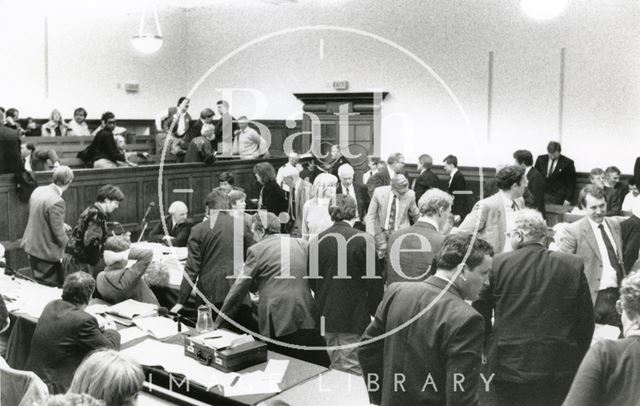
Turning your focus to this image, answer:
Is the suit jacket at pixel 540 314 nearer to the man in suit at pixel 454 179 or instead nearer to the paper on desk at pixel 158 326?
the paper on desk at pixel 158 326

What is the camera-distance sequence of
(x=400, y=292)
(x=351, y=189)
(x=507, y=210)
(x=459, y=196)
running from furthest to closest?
(x=459, y=196)
(x=351, y=189)
(x=507, y=210)
(x=400, y=292)

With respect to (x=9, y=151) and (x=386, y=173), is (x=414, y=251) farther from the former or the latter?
(x=9, y=151)

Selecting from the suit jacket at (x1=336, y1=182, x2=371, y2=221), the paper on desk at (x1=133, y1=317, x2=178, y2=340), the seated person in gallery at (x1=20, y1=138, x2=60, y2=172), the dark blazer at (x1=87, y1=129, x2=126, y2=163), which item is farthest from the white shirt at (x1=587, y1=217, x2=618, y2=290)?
the dark blazer at (x1=87, y1=129, x2=126, y2=163)

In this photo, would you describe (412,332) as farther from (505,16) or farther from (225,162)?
(505,16)

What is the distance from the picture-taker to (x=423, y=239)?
4383mm

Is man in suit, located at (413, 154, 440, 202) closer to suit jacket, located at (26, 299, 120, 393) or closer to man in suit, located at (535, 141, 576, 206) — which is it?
man in suit, located at (535, 141, 576, 206)

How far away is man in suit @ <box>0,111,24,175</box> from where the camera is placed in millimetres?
7434

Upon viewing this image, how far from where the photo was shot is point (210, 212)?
16.4ft

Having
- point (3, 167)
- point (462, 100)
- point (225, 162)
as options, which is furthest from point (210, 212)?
point (462, 100)

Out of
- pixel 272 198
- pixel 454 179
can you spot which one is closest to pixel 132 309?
pixel 272 198

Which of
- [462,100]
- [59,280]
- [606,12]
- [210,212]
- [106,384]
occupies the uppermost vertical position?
[606,12]

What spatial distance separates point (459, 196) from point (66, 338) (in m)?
8.06

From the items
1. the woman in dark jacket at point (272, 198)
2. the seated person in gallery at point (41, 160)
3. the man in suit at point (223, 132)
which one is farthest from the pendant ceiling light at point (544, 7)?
the seated person in gallery at point (41, 160)

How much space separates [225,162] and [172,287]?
5524 millimetres
